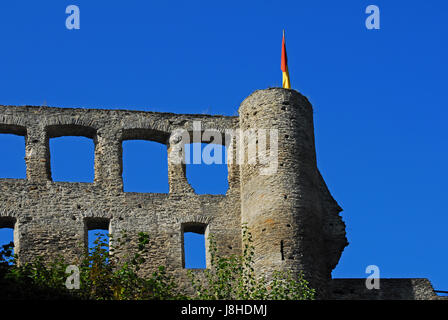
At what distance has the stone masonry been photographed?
85.2 ft

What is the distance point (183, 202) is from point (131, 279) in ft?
13.0

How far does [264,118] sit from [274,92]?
0.69 meters

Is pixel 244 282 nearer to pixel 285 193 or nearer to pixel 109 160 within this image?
pixel 285 193

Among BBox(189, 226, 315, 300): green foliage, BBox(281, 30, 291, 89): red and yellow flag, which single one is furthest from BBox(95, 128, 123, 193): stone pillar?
BBox(281, 30, 291, 89): red and yellow flag

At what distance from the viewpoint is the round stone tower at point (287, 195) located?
84.0 feet

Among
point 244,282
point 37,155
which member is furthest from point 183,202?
point 37,155

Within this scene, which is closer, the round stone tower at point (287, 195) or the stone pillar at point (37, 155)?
the round stone tower at point (287, 195)

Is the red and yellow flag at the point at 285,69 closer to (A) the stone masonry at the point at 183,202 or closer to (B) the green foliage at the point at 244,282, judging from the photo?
(A) the stone masonry at the point at 183,202

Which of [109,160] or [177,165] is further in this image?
[177,165]

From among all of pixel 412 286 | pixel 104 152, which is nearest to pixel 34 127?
pixel 104 152

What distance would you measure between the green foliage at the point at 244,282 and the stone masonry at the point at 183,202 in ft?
0.95

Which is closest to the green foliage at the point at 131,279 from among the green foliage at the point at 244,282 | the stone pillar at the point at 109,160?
the green foliage at the point at 244,282

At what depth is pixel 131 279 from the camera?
23.7 metres
